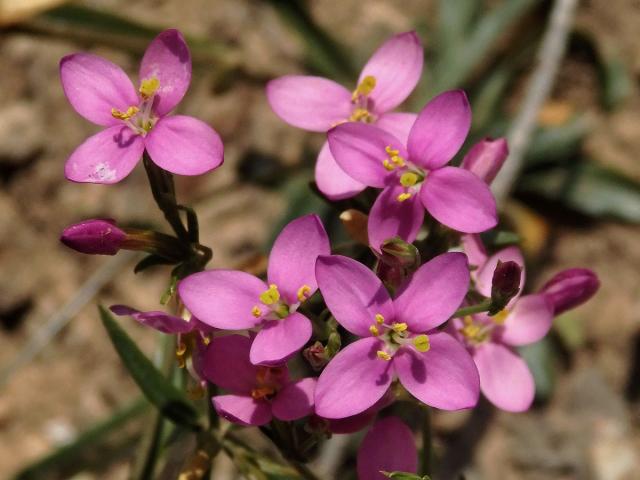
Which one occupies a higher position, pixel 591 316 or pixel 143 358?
pixel 143 358

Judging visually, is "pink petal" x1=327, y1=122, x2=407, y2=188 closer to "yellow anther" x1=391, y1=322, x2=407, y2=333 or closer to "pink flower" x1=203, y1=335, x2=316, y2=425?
"yellow anther" x1=391, y1=322, x2=407, y2=333

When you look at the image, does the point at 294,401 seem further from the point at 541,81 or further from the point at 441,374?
the point at 541,81

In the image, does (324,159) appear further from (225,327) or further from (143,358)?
(143,358)

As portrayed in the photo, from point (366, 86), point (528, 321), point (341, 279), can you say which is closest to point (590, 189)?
point (528, 321)

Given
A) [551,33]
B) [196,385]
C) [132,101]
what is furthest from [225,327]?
[551,33]

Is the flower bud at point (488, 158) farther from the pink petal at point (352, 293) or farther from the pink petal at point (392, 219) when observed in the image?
the pink petal at point (352, 293)

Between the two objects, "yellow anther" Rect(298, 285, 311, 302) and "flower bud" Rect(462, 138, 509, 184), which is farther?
"flower bud" Rect(462, 138, 509, 184)

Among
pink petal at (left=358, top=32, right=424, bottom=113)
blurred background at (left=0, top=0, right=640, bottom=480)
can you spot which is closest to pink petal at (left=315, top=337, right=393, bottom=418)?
pink petal at (left=358, top=32, right=424, bottom=113)
